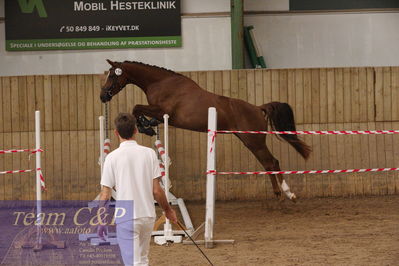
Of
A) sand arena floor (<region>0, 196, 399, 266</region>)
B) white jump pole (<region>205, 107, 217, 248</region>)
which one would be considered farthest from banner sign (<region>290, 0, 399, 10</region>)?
white jump pole (<region>205, 107, 217, 248</region>)

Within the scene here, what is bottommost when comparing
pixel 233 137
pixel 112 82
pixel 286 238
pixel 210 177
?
pixel 286 238

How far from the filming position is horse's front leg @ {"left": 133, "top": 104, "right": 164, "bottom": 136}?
836 cm

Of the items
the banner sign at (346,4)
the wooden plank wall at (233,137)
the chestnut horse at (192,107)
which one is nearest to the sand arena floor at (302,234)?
the wooden plank wall at (233,137)

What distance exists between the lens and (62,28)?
11.6m

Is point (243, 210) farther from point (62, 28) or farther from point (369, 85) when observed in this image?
point (62, 28)

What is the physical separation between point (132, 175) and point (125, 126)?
287 millimetres

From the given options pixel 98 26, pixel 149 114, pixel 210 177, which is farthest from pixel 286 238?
pixel 98 26

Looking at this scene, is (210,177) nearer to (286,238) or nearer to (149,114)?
(286,238)

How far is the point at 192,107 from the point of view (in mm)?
8922

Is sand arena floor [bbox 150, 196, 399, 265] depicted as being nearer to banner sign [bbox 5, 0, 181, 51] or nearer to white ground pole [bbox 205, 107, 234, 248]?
white ground pole [bbox 205, 107, 234, 248]

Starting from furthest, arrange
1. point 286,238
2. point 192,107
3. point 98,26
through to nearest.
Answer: point 98,26 < point 192,107 < point 286,238

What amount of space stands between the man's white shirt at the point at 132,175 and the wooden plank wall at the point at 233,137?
6.21 meters

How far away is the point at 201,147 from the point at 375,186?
2707mm

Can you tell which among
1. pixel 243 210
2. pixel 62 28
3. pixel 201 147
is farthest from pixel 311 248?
pixel 62 28
